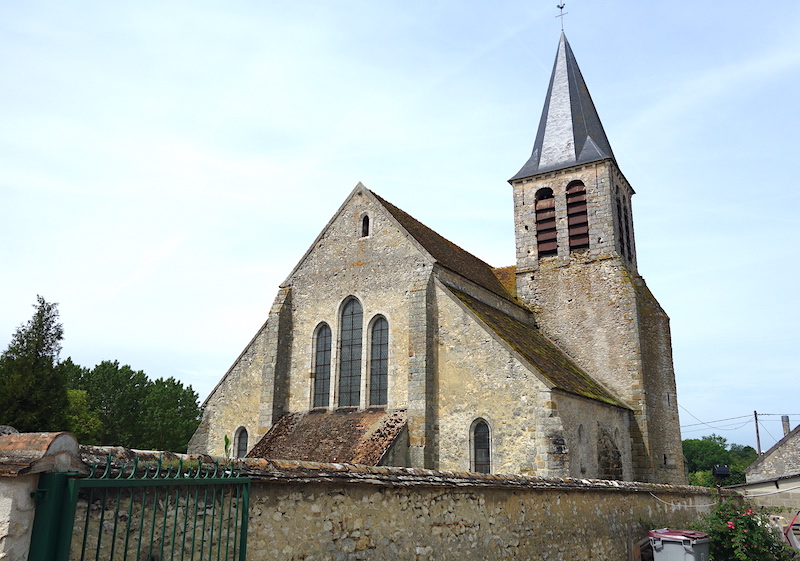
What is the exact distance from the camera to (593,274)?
22.2 meters

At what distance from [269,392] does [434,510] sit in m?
12.0

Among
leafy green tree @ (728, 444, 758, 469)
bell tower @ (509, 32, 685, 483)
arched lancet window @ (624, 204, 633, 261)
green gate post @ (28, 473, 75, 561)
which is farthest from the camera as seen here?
leafy green tree @ (728, 444, 758, 469)

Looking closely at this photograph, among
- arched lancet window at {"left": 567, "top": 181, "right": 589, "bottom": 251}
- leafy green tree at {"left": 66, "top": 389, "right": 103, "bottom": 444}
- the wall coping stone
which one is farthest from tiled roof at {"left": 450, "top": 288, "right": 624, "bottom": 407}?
leafy green tree at {"left": 66, "top": 389, "right": 103, "bottom": 444}

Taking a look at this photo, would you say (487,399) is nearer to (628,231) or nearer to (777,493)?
(777,493)

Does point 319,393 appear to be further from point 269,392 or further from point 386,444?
point 386,444

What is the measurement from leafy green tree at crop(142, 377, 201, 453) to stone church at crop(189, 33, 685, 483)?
71.3 ft

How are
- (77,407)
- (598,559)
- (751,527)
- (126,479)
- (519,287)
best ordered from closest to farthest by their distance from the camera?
(126,479), (598,559), (751,527), (519,287), (77,407)

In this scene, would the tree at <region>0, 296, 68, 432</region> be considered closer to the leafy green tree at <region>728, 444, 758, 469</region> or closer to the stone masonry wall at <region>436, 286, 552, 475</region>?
the stone masonry wall at <region>436, 286, 552, 475</region>

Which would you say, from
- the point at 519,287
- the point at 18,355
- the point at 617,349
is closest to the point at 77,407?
the point at 18,355

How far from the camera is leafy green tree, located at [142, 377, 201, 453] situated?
38969 millimetres

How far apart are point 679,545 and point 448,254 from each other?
1178cm

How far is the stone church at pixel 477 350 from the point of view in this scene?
15.4 metres

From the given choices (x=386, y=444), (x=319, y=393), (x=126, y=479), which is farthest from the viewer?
(x=319, y=393)

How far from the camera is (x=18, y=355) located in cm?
2455
